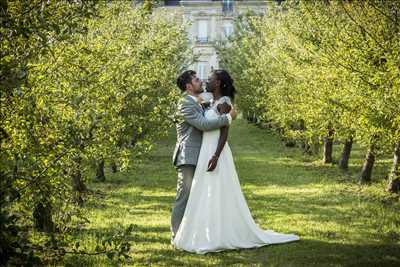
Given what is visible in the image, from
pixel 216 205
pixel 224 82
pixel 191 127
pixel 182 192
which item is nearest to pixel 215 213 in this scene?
pixel 216 205

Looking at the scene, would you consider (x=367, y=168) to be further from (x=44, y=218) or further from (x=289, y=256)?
(x=44, y=218)

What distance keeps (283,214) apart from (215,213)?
3609 mm

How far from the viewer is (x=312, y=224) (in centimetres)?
1090

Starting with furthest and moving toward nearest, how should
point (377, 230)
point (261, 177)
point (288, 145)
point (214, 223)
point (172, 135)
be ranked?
point (172, 135) → point (288, 145) → point (261, 177) → point (377, 230) → point (214, 223)

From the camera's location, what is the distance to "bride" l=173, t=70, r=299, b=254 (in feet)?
28.2

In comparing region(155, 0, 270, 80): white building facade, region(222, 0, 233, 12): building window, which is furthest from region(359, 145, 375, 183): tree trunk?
region(222, 0, 233, 12): building window

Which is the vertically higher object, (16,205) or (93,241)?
(16,205)

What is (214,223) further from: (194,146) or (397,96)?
(397,96)

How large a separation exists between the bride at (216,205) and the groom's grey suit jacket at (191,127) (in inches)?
4.7

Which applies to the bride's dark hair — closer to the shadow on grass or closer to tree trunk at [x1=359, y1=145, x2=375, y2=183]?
the shadow on grass

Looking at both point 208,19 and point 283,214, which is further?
point 208,19

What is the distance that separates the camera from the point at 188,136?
8.96 m

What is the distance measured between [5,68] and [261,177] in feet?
47.2

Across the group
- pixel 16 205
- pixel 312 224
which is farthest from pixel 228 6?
pixel 16 205
